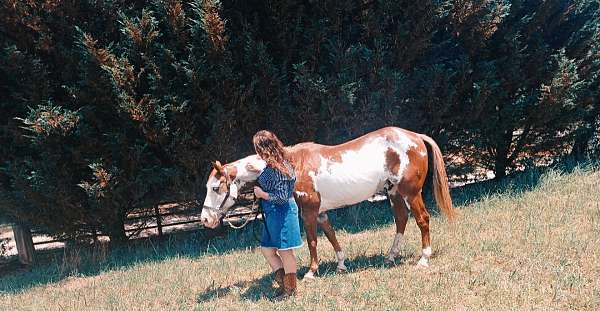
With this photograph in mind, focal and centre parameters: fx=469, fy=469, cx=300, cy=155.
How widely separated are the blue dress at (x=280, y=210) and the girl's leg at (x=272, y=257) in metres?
0.13

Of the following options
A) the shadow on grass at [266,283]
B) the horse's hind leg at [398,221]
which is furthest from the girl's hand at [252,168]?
the horse's hind leg at [398,221]

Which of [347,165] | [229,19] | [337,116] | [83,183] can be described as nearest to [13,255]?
[83,183]

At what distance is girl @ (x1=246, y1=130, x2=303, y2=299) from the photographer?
468cm

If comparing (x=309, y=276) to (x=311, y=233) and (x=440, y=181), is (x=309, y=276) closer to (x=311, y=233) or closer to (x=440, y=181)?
(x=311, y=233)

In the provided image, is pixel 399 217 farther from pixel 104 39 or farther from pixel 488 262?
pixel 104 39

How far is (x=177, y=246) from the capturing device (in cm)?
825

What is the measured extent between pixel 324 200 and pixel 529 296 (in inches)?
89.6

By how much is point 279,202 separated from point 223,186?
25.3 inches

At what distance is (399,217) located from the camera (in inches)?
226

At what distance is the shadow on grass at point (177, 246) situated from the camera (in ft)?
24.7

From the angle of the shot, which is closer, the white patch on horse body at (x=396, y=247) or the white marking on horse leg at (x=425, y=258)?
the white marking on horse leg at (x=425, y=258)

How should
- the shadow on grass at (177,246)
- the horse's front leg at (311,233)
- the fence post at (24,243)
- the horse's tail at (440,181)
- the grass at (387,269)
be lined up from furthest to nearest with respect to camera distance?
1. the fence post at (24,243)
2. the shadow on grass at (177,246)
3. the horse's tail at (440,181)
4. the horse's front leg at (311,233)
5. the grass at (387,269)

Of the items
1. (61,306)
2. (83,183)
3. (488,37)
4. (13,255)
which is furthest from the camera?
(13,255)

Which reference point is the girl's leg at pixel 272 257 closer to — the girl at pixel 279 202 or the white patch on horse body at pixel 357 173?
the girl at pixel 279 202
